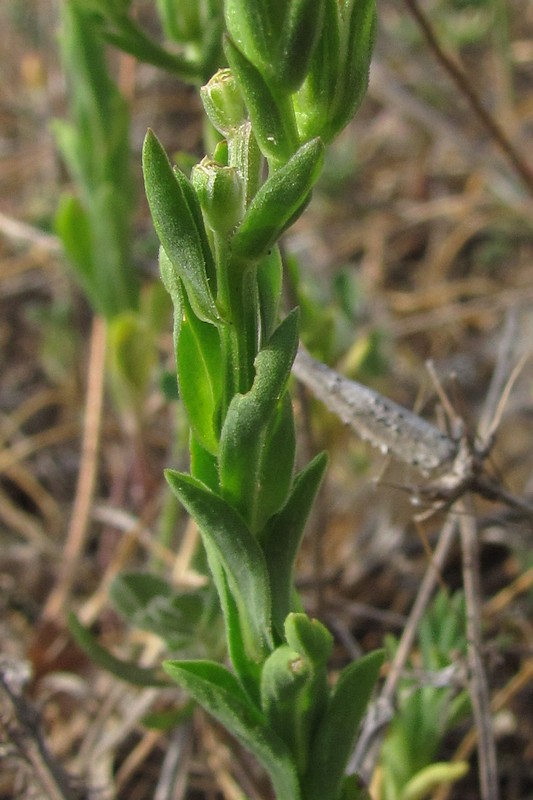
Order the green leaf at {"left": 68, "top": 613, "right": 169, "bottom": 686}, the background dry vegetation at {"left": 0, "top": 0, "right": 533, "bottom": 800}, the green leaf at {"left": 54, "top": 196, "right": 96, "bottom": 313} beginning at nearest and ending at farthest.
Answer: the green leaf at {"left": 68, "top": 613, "right": 169, "bottom": 686} < the background dry vegetation at {"left": 0, "top": 0, "right": 533, "bottom": 800} < the green leaf at {"left": 54, "top": 196, "right": 96, "bottom": 313}

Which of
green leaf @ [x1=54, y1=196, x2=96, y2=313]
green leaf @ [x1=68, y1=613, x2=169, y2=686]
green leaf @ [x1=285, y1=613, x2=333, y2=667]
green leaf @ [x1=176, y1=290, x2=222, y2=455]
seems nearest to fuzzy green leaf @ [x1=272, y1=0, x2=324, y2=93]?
green leaf @ [x1=176, y1=290, x2=222, y2=455]

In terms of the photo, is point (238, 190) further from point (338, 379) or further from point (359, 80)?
point (338, 379)

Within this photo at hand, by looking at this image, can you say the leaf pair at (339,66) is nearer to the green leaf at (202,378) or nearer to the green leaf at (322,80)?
the green leaf at (322,80)

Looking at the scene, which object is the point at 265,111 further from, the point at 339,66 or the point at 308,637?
the point at 308,637

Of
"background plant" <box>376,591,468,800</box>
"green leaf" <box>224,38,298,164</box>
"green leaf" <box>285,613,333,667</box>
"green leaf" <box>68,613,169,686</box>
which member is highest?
"green leaf" <box>224,38,298,164</box>

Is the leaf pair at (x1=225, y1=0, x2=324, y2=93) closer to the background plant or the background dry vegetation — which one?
the background dry vegetation

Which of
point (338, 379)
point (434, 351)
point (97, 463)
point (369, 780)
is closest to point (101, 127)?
point (97, 463)

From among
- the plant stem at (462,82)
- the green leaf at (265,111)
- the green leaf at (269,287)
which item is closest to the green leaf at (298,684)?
the green leaf at (269,287)
